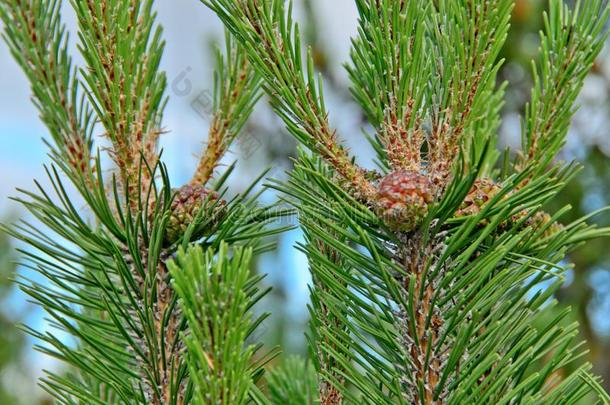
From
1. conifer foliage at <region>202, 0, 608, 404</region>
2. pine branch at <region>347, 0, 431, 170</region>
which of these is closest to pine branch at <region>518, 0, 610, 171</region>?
conifer foliage at <region>202, 0, 608, 404</region>

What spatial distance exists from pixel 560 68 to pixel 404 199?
0.81 ft

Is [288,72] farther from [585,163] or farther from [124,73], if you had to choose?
[585,163]

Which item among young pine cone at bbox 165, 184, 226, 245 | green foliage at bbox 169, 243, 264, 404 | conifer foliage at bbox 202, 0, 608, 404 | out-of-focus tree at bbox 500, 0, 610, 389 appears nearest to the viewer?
green foliage at bbox 169, 243, 264, 404

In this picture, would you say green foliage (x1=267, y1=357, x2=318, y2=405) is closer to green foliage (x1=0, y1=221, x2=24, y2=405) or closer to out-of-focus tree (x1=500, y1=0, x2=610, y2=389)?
out-of-focus tree (x1=500, y1=0, x2=610, y2=389)

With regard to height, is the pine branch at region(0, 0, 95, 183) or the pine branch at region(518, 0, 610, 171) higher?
the pine branch at region(0, 0, 95, 183)

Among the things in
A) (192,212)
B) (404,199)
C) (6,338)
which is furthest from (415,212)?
(6,338)

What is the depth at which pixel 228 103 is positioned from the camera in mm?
789

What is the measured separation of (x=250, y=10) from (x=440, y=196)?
9.5 inches

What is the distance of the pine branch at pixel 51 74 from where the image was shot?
693 millimetres

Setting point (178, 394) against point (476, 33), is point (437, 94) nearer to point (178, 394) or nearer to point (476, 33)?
point (476, 33)

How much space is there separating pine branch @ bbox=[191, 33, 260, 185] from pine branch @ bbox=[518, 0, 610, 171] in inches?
12.5

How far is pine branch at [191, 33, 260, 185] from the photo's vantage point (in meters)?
0.76

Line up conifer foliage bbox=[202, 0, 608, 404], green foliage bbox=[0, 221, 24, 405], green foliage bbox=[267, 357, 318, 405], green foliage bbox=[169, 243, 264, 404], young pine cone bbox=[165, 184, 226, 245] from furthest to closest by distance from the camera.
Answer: green foliage bbox=[0, 221, 24, 405] → green foliage bbox=[267, 357, 318, 405] → young pine cone bbox=[165, 184, 226, 245] → conifer foliage bbox=[202, 0, 608, 404] → green foliage bbox=[169, 243, 264, 404]

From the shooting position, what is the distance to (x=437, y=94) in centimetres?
61
